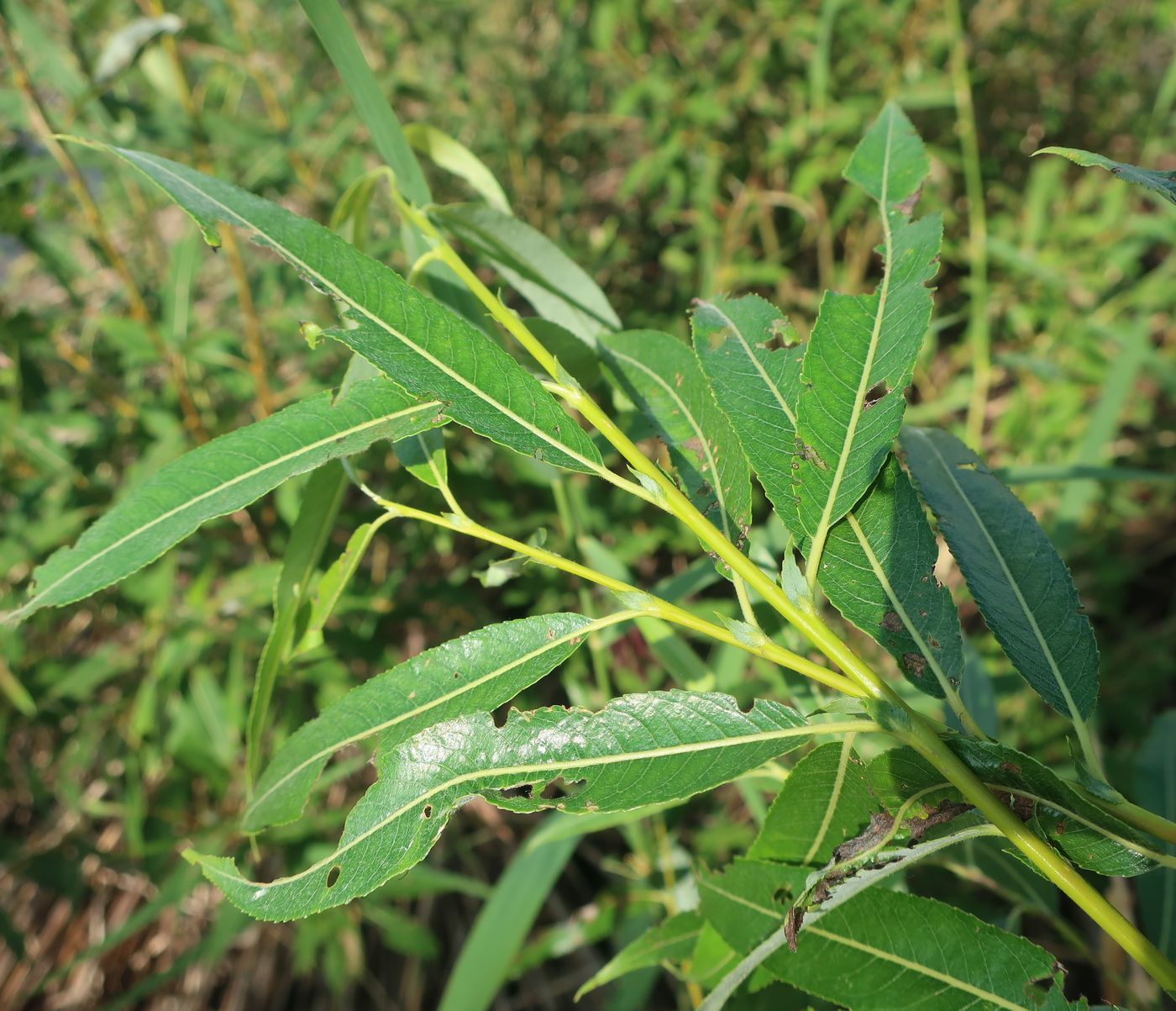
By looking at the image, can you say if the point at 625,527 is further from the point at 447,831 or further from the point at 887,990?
the point at 887,990

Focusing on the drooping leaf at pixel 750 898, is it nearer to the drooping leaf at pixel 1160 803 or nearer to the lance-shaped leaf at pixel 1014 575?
the lance-shaped leaf at pixel 1014 575

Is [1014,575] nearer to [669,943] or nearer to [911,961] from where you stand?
[911,961]

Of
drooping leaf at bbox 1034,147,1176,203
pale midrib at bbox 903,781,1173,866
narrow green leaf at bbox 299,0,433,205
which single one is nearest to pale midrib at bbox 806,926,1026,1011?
pale midrib at bbox 903,781,1173,866

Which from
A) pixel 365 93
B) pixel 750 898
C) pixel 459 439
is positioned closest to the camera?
pixel 750 898

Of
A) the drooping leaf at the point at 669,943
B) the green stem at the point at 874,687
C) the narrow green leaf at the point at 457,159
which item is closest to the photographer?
the green stem at the point at 874,687

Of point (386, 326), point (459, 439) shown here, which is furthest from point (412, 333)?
point (459, 439)

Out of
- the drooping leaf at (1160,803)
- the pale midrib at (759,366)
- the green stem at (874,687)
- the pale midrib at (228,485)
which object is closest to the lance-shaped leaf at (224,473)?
the pale midrib at (228,485)

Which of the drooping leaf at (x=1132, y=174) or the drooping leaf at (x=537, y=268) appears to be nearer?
the drooping leaf at (x=1132, y=174)
